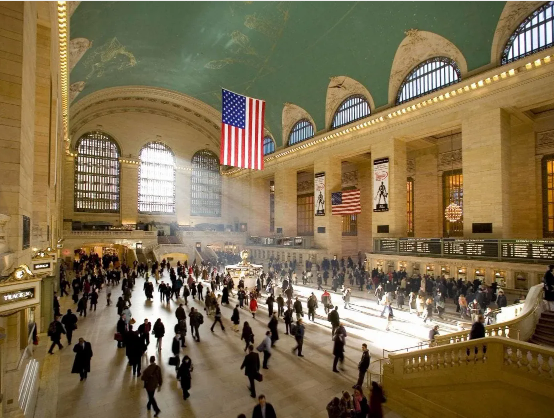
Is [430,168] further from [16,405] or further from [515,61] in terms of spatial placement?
[16,405]

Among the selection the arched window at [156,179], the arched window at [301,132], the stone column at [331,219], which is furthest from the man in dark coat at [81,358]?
the arched window at [156,179]

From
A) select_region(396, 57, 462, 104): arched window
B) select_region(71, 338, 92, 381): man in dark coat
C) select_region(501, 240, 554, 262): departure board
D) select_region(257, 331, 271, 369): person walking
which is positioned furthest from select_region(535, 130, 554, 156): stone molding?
select_region(71, 338, 92, 381): man in dark coat

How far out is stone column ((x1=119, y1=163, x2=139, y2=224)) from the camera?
30.8 metres

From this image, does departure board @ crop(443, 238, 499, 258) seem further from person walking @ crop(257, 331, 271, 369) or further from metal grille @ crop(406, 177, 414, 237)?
person walking @ crop(257, 331, 271, 369)

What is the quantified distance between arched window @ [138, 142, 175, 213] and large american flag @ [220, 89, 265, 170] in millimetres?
20350

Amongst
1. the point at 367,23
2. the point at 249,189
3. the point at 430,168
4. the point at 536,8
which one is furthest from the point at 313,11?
the point at 249,189

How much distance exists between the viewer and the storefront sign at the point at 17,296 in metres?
3.24

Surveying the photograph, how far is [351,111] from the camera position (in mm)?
21922

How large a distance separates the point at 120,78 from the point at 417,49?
64.7ft

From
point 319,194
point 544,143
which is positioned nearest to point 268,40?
point 319,194

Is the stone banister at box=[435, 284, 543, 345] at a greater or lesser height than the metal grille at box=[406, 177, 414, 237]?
lesser

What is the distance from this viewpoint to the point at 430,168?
20891mm

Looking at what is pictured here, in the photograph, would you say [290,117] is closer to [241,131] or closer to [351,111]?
[351,111]

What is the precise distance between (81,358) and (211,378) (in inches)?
100
